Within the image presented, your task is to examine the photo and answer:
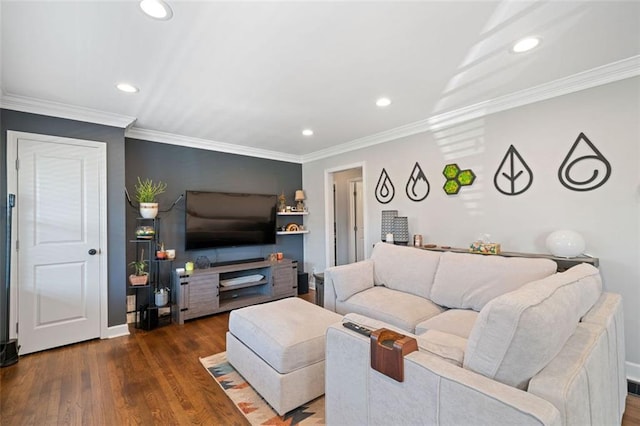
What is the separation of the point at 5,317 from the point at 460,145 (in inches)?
187

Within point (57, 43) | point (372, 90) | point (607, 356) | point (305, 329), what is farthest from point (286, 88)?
point (607, 356)

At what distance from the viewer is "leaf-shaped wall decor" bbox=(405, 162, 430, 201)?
3.47m

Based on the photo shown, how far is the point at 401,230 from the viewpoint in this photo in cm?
349

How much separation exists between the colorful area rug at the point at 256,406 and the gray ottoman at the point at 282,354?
0.19 ft

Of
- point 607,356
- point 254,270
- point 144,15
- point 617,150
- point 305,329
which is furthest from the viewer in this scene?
point 254,270

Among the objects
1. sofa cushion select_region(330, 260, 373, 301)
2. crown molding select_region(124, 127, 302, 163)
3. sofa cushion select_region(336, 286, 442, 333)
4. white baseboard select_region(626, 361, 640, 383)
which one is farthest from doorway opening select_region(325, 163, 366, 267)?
white baseboard select_region(626, 361, 640, 383)

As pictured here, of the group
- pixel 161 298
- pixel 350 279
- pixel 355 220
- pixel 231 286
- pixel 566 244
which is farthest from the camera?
pixel 355 220

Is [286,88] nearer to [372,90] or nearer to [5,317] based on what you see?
[372,90]

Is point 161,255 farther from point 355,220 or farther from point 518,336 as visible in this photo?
point 518,336

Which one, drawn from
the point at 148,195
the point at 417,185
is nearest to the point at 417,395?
the point at 417,185

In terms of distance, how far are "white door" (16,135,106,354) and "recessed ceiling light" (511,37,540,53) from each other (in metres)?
3.84

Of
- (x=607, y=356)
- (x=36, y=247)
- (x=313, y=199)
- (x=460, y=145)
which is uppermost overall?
(x=460, y=145)

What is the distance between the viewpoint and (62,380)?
2.23m

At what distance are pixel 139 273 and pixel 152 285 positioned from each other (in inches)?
12.6
